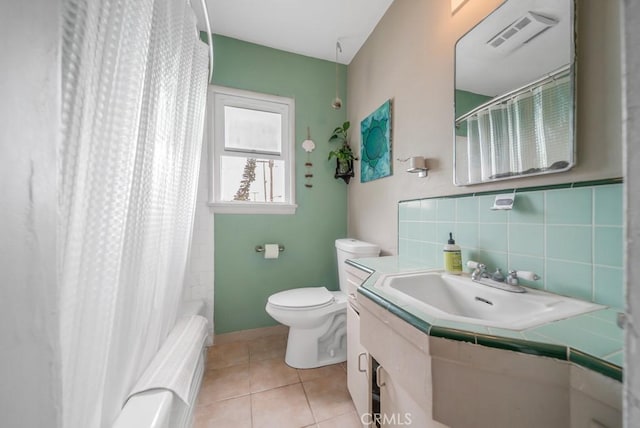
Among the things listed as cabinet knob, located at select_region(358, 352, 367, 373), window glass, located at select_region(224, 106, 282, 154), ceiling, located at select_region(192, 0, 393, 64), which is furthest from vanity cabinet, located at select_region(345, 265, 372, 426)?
ceiling, located at select_region(192, 0, 393, 64)

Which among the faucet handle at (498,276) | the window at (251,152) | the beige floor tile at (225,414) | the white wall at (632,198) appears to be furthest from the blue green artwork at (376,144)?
the beige floor tile at (225,414)

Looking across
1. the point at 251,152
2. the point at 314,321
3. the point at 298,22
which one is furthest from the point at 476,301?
the point at 298,22

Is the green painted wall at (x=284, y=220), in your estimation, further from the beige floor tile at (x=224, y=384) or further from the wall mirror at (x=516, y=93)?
the wall mirror at (x=516, y=93)

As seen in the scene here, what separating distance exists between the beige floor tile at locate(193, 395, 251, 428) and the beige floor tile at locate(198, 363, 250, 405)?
0.04 m

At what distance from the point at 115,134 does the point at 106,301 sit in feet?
1.22

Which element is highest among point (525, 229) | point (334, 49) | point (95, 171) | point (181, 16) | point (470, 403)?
point (334, 49)

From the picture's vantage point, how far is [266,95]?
185 cm

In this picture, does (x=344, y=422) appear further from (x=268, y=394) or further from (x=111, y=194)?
(x=111, y=194)

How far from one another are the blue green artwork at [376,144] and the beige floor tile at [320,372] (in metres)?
1.33

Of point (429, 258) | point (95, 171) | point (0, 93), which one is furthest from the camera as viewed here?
point (429, 258)

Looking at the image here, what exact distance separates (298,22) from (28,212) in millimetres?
1927

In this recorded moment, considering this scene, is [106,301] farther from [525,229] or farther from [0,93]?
[525,229]

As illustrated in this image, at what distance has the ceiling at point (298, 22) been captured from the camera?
1.47 metres

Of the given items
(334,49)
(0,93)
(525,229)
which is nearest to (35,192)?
(0,93)
